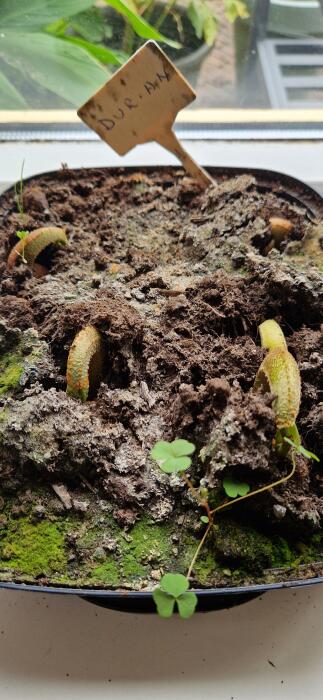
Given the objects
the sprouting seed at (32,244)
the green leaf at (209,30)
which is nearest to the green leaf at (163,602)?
the sprouting seed at (32,244)

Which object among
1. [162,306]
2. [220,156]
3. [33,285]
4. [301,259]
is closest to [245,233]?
[301,259]

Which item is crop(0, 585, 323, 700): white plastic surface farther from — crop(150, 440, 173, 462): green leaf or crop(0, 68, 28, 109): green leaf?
crop(0, 68, 28, 109): green leaf

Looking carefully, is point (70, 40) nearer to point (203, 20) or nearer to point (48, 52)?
point (48, 52)

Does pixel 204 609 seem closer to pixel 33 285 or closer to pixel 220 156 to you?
pixel 33 285

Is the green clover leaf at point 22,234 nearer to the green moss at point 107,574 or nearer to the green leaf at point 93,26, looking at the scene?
the green moss at point 107,574

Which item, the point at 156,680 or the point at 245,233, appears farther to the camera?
the point at 245,233

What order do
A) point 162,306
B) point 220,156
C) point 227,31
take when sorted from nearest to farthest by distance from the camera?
1. point 162,306
2. point 220,156
3. point 227,31

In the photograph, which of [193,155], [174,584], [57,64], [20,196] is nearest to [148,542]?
[174,584]
